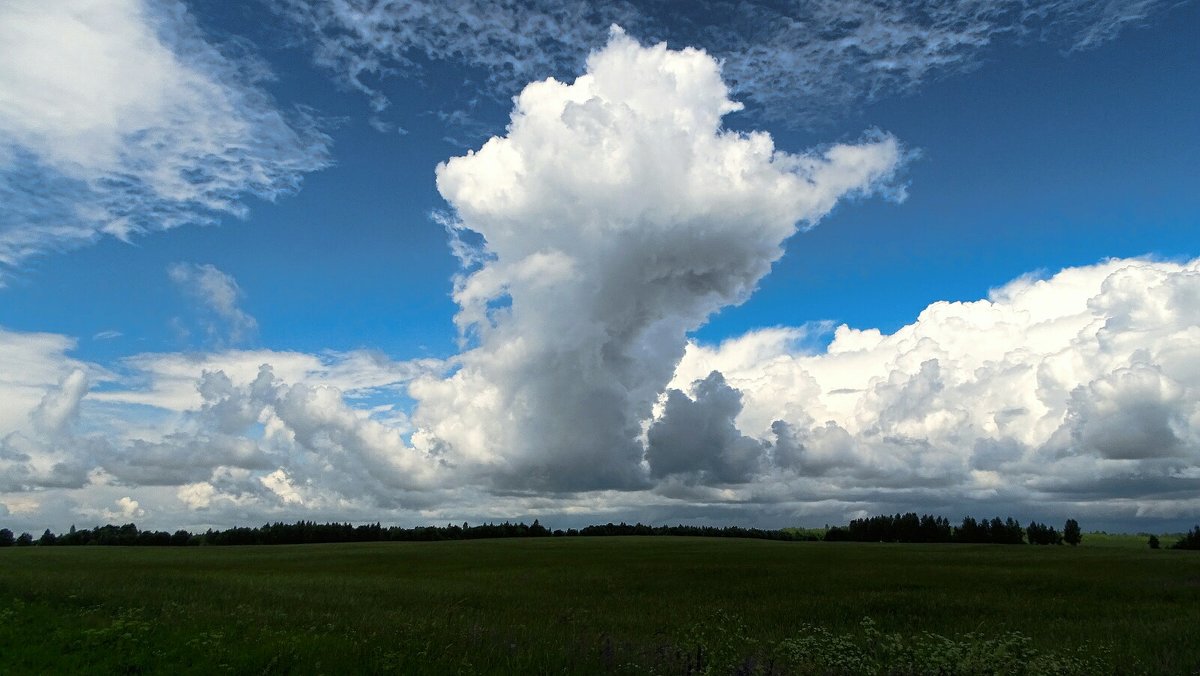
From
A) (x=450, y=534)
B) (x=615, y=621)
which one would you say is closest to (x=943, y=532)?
(x=450, y=534)

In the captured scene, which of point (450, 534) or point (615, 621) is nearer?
point (615, 621)

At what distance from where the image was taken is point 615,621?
29.8 meters

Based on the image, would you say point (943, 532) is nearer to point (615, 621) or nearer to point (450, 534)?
point (450, 534)

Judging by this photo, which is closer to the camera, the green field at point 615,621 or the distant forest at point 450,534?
the green field at point 615,621

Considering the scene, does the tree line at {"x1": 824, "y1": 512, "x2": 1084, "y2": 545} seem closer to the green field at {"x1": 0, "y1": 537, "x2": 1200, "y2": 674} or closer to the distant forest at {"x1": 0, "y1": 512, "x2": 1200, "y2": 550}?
the distant forest at {"x1": 0, "y1": 512, "x2": 1200, "y2": 550}

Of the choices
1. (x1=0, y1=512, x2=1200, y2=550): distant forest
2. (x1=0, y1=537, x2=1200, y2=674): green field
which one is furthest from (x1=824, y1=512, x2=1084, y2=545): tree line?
(x1=0, y1=537, x2=1200, y2=674): green field

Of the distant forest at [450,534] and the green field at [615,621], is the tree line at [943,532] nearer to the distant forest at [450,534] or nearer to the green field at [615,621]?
the distant forest at [450,534]

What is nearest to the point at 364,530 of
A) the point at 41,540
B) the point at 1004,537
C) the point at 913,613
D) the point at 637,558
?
the point at 41,540

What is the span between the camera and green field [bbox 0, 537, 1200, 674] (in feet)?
61.1

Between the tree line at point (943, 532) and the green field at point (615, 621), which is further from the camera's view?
the tree line at point (943, 532)

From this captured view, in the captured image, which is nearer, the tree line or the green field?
the green field

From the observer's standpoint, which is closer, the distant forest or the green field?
the green field

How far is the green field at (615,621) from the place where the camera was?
61.1 ft

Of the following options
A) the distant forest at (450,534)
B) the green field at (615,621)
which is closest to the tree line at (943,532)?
the distant forest at (450,534)
